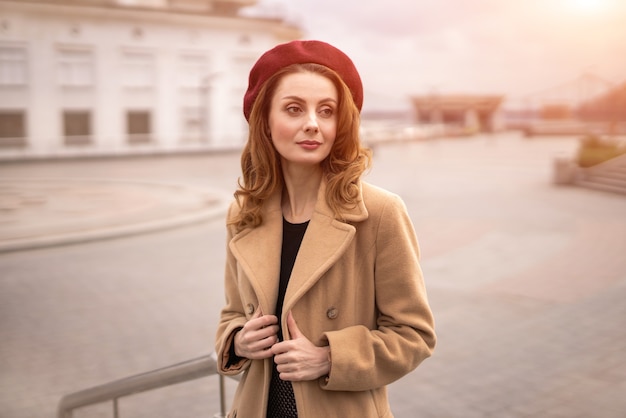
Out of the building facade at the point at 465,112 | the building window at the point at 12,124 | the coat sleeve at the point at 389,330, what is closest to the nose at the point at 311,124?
the coat sleeve at the point at 389,330

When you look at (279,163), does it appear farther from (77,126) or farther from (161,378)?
(77,126)

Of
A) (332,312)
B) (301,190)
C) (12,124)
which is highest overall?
(301,190)

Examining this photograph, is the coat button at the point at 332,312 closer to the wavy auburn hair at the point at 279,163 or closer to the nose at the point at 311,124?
the wavy auburn hair at the point at 279,163

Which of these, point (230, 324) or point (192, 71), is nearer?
point (230, 324)

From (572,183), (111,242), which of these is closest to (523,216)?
(572,183)

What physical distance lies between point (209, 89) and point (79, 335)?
36.1 meters

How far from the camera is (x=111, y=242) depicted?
11.1 m

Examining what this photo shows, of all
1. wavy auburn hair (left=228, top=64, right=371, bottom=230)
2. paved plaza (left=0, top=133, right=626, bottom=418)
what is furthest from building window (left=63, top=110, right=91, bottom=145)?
wavy auburn hair (left=228, top=64, right=371, bottom=230)

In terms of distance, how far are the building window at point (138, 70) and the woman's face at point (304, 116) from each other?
39362mm

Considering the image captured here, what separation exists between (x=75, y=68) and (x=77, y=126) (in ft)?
11.1

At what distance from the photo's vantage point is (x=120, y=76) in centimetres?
3847

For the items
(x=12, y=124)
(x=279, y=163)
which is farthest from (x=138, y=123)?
(x=279, y=163)

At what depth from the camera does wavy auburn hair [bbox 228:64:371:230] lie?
173 cm

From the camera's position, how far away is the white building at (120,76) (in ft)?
115
